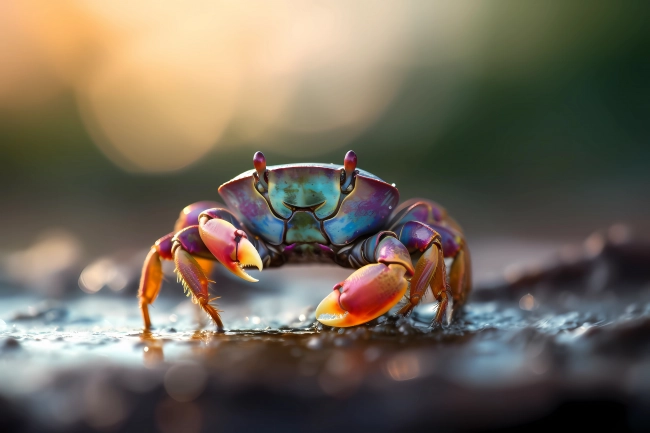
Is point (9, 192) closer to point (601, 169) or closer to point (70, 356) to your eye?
point (601, 169)

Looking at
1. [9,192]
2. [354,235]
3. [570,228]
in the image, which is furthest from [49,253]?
[9,192]

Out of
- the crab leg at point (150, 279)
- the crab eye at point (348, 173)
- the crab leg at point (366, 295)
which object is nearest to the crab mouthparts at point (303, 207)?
the crab eye at point (348, 173)

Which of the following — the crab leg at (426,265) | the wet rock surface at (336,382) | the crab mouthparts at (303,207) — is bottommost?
the wet rock surface at (336,382)

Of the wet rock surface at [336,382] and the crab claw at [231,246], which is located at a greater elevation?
the crab claw at [231,246]

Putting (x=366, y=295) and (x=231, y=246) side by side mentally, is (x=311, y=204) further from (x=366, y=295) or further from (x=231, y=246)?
(x=366, y=295)

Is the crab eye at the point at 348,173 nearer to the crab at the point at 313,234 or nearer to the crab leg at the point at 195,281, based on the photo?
the crab at the point at 313,234

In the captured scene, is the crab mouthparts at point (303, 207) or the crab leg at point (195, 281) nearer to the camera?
the crab leg at point (195, 281)

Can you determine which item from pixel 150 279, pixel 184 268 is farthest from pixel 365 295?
pixel 150 279

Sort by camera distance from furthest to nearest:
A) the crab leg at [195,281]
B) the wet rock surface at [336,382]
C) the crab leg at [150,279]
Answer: the crab leg at [150,279] < the crab leg at [195,281] < the wet rock surface at [336,382]
